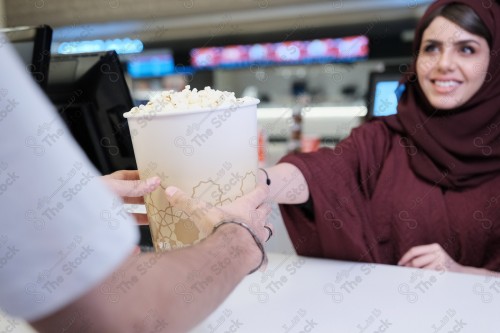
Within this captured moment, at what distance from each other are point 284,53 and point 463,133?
5.45 metres

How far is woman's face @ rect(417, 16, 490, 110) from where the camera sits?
1.32 meters

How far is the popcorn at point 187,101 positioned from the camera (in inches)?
27.7

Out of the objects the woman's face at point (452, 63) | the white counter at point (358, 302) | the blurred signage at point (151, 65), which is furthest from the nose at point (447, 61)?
the blurred signage at point (151, 65)

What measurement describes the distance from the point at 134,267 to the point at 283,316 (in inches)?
16.1

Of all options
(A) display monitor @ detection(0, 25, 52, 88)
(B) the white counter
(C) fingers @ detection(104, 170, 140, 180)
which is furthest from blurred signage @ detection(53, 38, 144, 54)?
(B) the white counter

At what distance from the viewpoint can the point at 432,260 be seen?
112cm

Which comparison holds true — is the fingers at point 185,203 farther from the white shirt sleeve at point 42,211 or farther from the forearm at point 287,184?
the forearm at point 287,184

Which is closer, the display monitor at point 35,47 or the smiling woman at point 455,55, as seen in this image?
the display monitor at point 35,47

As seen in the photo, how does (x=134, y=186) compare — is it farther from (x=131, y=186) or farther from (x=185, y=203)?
(x=185, y=203)

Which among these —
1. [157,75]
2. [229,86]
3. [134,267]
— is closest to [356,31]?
[229,86]

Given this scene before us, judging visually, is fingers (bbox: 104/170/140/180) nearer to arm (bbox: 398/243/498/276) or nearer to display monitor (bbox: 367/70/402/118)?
arm (bbox: 398/243/498/276)

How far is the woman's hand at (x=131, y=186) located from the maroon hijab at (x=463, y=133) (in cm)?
90

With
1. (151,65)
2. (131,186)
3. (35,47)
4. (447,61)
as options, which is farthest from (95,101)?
(151,65)

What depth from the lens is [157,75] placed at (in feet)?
23.9
